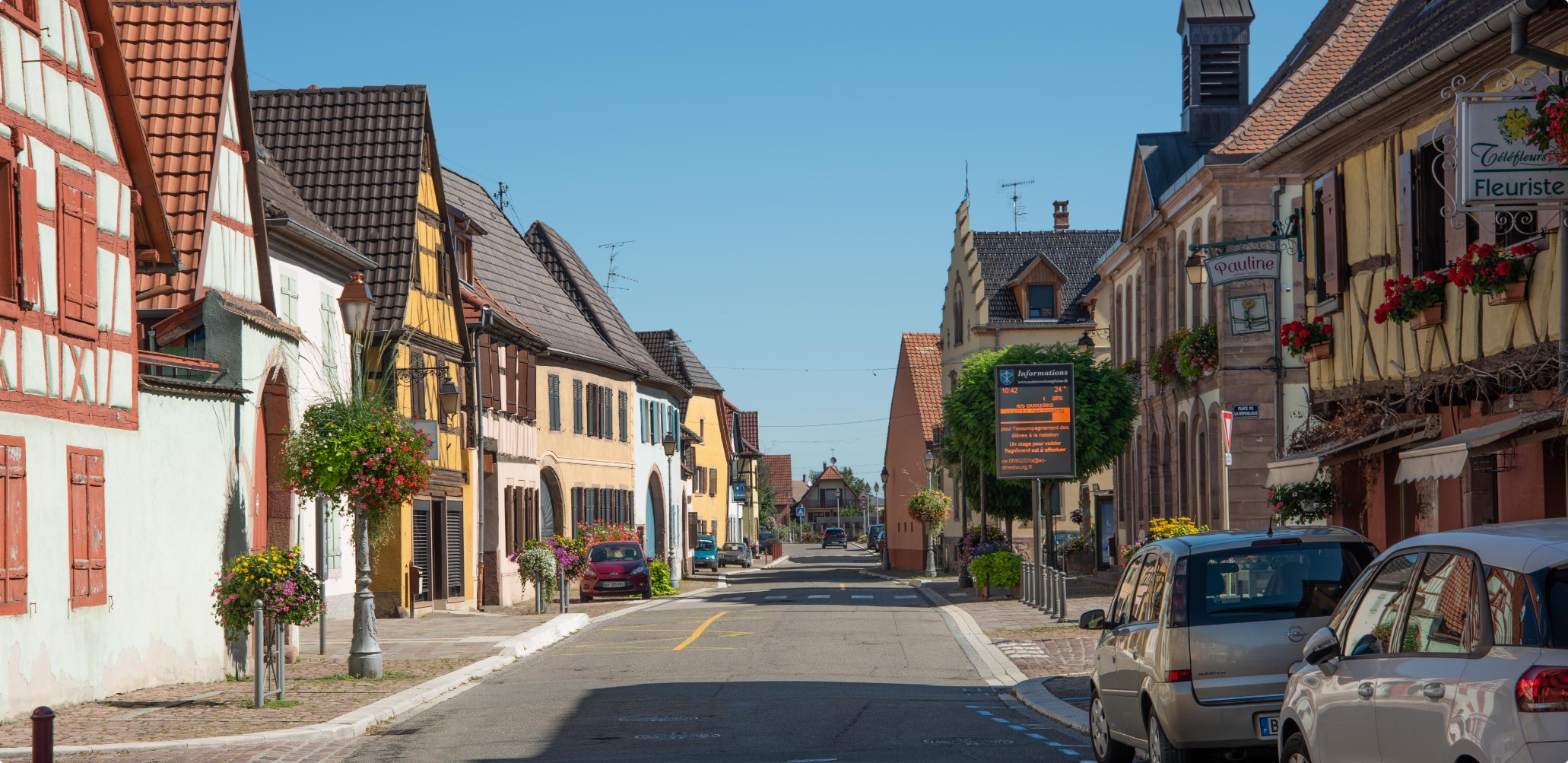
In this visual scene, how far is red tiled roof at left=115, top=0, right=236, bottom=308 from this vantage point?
20.9 meters

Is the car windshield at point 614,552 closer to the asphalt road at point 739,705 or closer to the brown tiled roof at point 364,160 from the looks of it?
the asphalt road at point 739,705

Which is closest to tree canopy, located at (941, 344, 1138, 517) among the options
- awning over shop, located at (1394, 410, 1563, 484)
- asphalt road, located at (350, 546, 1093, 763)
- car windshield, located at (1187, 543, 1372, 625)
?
asphalt road, located at (350, 546, 1093, 763)

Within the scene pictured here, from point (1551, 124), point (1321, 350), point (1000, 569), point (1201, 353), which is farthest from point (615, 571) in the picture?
point (1551, 124)

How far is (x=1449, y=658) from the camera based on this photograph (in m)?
6.79

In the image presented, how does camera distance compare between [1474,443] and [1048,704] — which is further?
[1048,704]

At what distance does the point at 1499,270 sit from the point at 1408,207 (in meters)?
2.81

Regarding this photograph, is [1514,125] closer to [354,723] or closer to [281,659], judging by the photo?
[354,723]

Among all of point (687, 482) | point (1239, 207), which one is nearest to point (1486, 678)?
point (1239, 207)

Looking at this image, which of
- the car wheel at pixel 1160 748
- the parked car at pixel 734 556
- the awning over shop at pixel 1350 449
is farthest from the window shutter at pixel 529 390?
the parked car at pixel 734 556

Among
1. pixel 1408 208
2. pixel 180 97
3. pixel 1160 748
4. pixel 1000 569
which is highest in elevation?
pixel 180 97

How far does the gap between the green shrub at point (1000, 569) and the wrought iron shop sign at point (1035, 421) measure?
168 inches

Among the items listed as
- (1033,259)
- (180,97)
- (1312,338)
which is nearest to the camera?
(1312,338)

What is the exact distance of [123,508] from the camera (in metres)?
18.1

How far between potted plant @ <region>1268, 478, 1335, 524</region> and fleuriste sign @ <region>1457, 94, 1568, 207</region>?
283 inches
